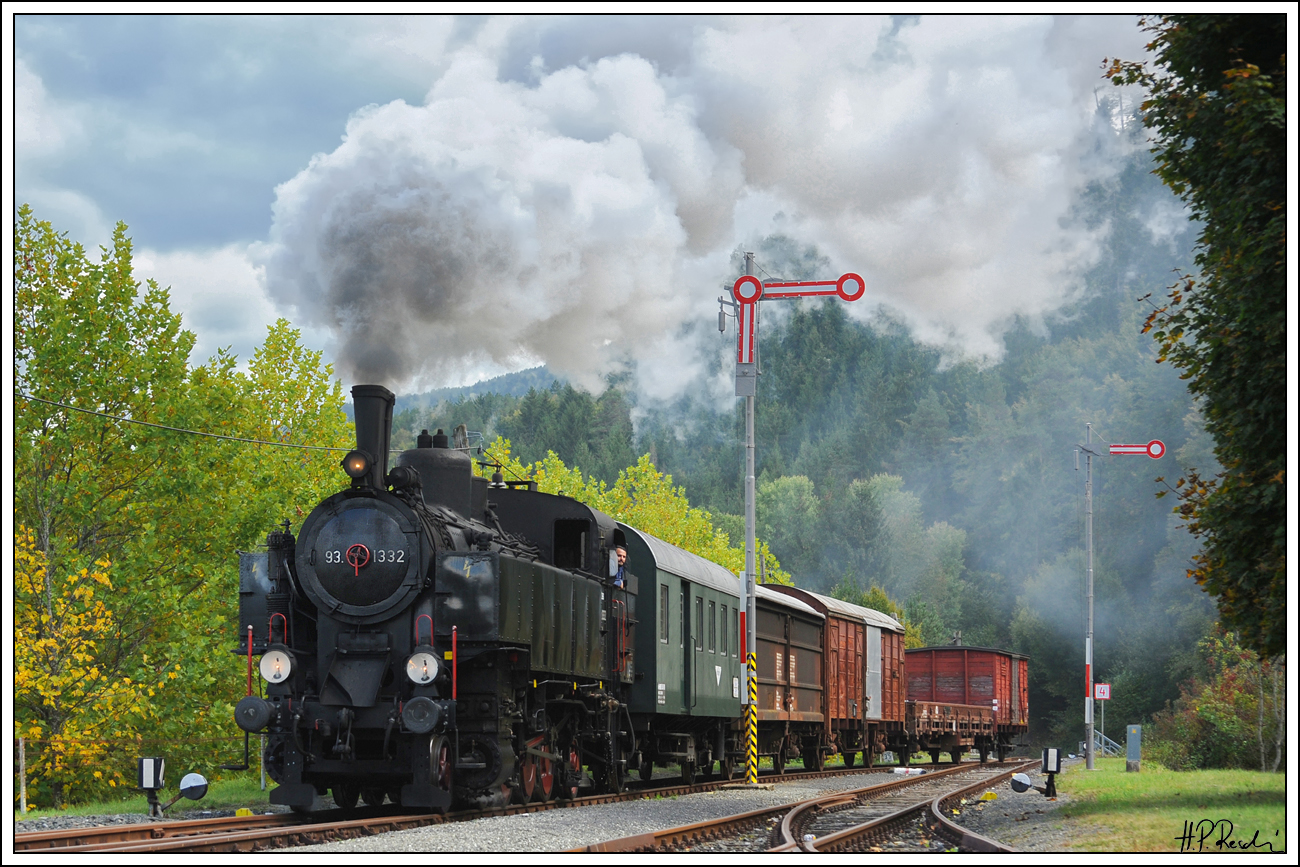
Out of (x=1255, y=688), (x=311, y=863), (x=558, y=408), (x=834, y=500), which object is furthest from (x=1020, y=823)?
(x=558, y=408)

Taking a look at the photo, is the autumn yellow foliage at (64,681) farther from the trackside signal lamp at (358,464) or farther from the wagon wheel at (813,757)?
the wagon wheel at (813,757)

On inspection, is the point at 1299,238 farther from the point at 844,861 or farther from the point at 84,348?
the point at 84,348

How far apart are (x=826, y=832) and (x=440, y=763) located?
4.35 meters

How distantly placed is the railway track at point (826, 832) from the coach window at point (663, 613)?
337 centimetres

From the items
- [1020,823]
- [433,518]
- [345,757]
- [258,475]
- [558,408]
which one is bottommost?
[1020,823]

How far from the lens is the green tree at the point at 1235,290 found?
1324 centimetres

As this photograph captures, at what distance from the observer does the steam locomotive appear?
45.4ft

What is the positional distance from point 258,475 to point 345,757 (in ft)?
40.5

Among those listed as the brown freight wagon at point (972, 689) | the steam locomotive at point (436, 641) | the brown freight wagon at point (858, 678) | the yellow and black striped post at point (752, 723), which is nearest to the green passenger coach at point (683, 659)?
the steam locomotive at point (436, 641)

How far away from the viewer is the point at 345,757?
13.7 metres

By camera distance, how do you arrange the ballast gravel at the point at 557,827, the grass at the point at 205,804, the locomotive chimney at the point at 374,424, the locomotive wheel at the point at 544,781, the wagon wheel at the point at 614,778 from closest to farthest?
the ballast gravel at the point at 557,827 → the locomotive chimney at the point at 374,424 → the locomotive wheel at the point at 544,781 → the grass at the point at 205,804 → the wagon wheel at the point at 614,778

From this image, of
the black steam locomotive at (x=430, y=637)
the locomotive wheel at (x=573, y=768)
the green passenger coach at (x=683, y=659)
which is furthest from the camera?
the green passenger coach at (x=683, y=659)

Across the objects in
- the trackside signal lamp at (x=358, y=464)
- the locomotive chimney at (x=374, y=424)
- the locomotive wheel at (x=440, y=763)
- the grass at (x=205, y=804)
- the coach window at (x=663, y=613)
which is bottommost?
the grass at (x=205, y=804)

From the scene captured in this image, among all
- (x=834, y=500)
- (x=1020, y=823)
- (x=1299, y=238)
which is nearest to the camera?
(x=1299, y=238)
